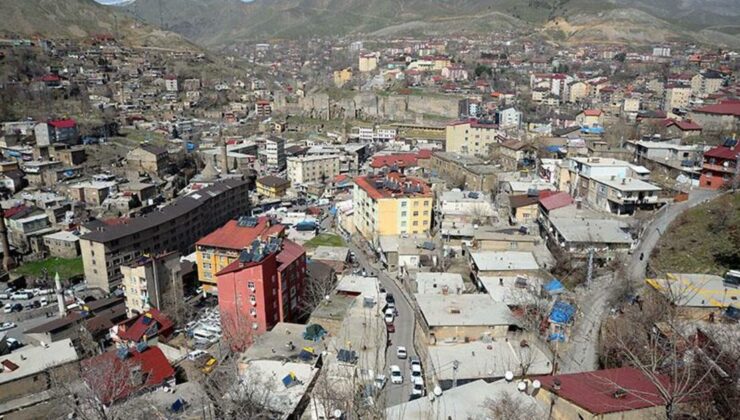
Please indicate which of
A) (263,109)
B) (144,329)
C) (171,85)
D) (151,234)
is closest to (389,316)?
(144,329)

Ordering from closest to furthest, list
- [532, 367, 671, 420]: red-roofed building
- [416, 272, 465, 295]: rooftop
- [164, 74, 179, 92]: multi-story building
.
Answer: [532, 367, 671, 420]: red-roofed building
[416, 272, 465, 295]: rooftop
[164, 74, 179, 92]: multi-story building

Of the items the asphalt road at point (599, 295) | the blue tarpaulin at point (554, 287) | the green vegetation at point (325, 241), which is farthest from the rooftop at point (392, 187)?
the asphalt road at point (599, 295)

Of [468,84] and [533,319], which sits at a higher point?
[468,84]

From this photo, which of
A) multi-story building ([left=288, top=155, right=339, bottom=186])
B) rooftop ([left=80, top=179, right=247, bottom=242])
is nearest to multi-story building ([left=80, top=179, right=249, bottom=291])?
rooftop ([left=80, top=179, right=247, bottom=242])

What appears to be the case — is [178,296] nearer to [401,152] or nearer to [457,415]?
[457,415]

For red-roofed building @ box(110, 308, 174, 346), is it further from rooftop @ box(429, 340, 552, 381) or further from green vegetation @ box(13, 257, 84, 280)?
rooftop @ box(429, 340, 552, 381)

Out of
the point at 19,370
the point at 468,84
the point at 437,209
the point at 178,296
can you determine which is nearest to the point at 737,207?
the point at 437,209
